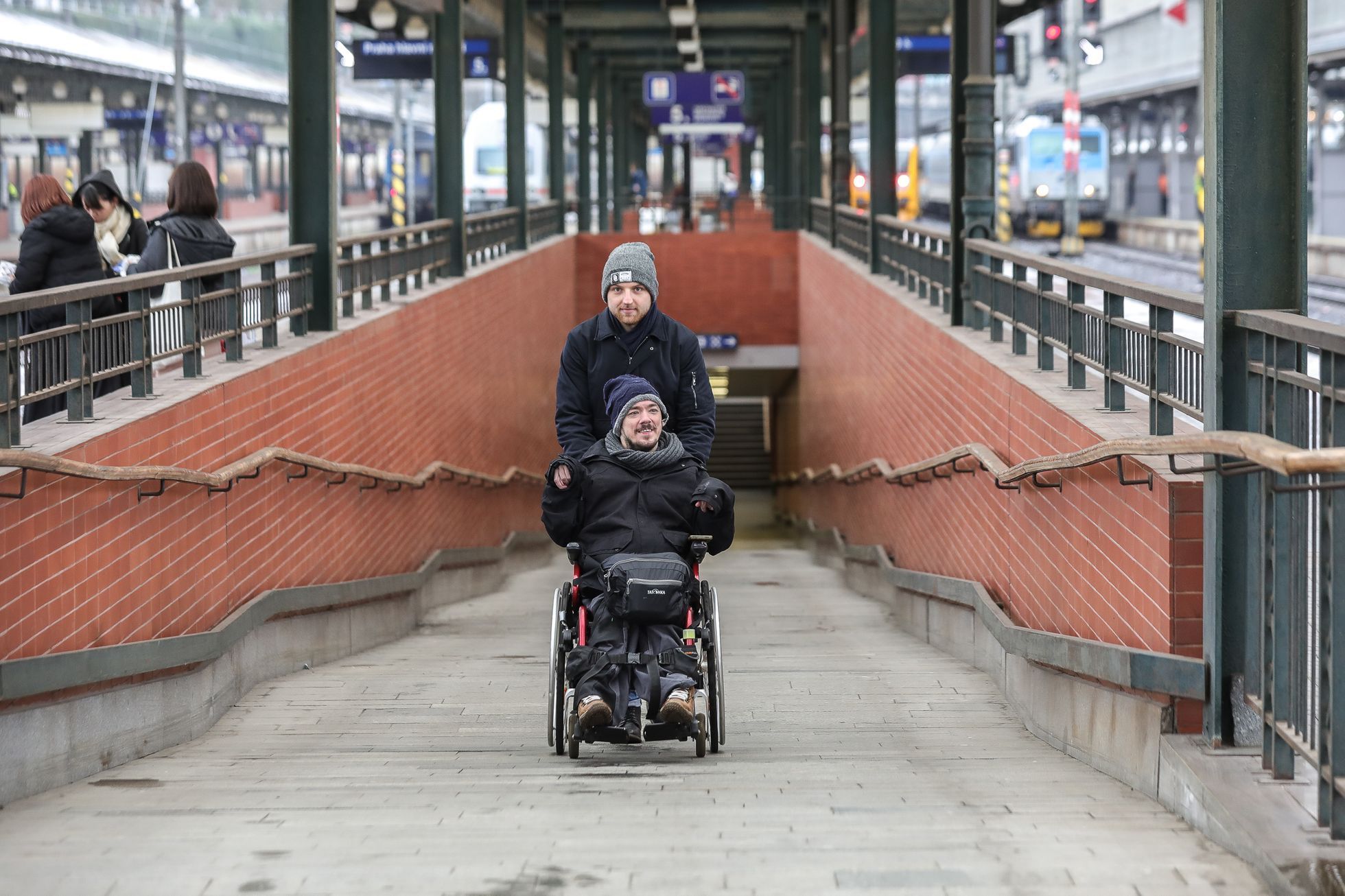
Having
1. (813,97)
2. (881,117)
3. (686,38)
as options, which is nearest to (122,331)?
(881,117)

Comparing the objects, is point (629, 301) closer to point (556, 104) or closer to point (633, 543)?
point (633, 543)

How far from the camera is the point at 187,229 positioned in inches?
347

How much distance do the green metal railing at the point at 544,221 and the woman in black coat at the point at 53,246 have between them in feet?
46.6

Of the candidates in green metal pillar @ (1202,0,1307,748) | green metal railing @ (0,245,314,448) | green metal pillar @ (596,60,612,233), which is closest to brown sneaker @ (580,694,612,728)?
green metal pillar @ (1202,0,1307,748)

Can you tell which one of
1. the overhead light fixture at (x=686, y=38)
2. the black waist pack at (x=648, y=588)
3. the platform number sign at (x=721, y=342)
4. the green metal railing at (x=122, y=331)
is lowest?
the black waist pack at (x=648, y=588)

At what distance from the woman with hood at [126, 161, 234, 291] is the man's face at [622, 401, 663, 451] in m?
3.77

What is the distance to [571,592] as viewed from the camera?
594cm

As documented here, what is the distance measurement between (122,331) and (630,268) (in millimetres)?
2290

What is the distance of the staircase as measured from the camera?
45.0m

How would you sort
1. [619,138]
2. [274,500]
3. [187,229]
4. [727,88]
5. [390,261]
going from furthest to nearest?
[619,138] < [727,88] < [390,261] < [187,229] < [274,500]

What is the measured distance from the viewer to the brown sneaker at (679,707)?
5520mm

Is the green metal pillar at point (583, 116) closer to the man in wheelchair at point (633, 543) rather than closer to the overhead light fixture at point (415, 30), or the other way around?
the overhead light fixture at point (415, 30)

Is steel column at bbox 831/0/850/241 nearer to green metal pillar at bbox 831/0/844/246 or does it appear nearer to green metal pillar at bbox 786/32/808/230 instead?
green metal pillar at bbox 831/0/844/246

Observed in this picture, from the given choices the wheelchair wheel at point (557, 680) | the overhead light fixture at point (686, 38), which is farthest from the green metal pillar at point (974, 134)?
the overhead light fixture at point (686, 38)
